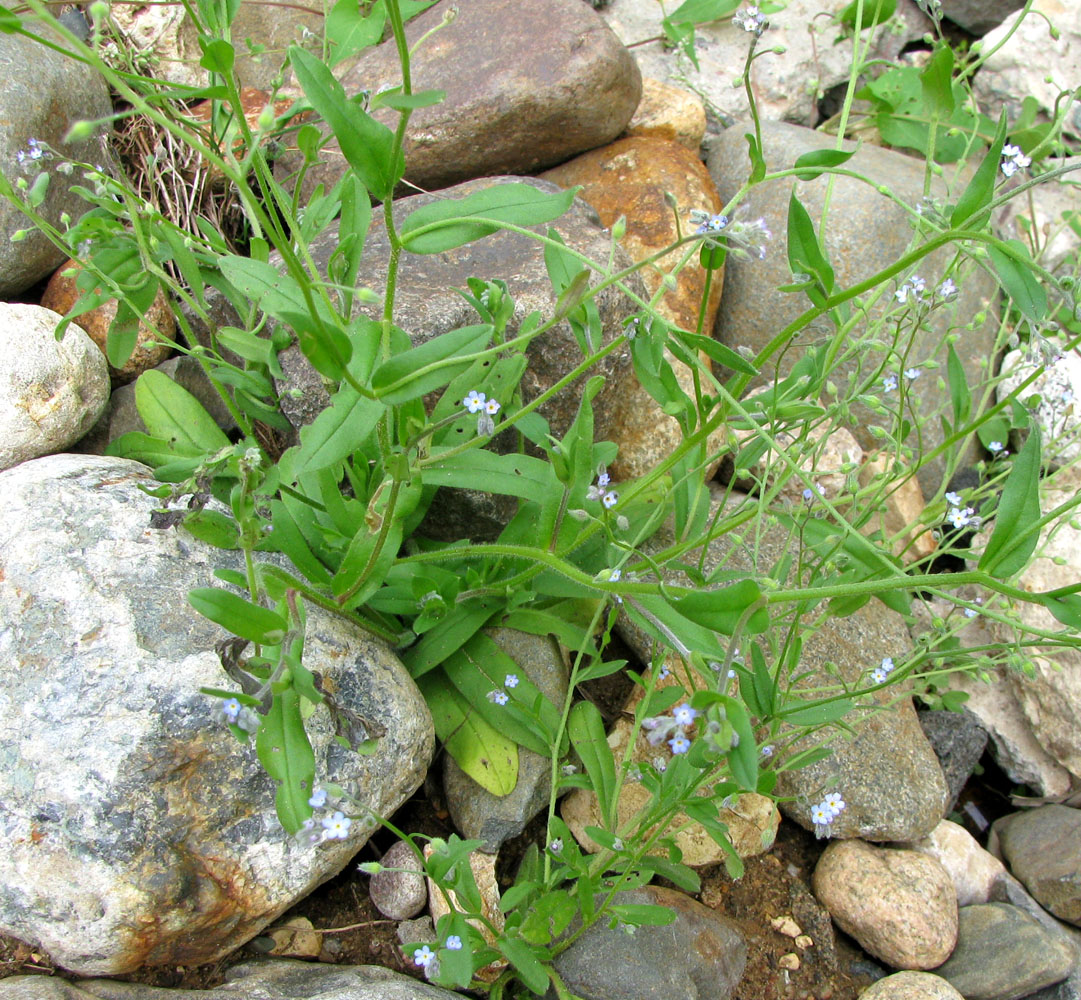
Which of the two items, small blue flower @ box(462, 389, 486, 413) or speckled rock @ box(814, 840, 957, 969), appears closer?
small blue flower @ box(462, 389, 486, 413)

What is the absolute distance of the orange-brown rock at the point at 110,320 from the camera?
12.2 ft

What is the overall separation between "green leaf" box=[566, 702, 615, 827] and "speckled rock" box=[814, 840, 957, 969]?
3.37ft

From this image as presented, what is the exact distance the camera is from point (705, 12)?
4.28 meters

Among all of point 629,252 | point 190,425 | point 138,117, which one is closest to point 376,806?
point 190,425

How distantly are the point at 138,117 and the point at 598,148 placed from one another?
221cm

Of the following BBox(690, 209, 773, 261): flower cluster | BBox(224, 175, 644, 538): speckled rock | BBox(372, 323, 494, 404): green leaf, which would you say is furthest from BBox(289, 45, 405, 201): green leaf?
BBox(224, 175, 644, 538): speckled rock

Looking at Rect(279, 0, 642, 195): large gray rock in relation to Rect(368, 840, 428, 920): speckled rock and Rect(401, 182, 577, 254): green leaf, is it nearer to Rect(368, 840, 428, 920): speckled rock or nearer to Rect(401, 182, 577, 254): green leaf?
Rect(401, 182, 577, 254): green leaf

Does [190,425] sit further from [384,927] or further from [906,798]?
[906,798]

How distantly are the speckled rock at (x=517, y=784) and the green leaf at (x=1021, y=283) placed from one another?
6.15ft

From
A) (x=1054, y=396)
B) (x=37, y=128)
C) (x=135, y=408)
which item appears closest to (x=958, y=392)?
(x=1054, y=396)

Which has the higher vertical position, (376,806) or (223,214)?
(223,214)

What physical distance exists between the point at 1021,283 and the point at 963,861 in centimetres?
237

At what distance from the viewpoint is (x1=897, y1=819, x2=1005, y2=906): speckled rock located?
11.3 feet

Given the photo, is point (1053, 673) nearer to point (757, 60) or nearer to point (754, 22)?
point (754, 22)
